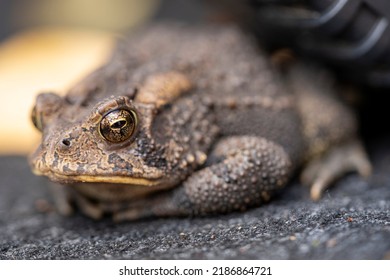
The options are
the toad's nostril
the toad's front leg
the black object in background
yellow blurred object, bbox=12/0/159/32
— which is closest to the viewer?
the toad's nostril

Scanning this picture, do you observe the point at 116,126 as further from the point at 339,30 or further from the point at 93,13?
the point at 93,13

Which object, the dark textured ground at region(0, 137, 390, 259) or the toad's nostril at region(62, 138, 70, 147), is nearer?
the dark textured ground at region(0, 137, 390, 259)

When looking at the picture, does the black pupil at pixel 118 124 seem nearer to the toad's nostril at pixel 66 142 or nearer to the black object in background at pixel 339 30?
the toad's nostril at pixel 66 142

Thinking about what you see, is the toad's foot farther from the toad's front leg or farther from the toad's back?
the toad's front leg

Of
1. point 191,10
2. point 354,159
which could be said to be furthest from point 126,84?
point 191,10

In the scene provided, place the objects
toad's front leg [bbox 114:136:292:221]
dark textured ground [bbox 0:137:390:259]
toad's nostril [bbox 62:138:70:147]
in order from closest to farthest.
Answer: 1. dark textured ground [bbox 0:137:390:259]
2. toad's nostril [bbox 62:138:70:147]
3. toad's front leg [bbox 114:136:292:221]

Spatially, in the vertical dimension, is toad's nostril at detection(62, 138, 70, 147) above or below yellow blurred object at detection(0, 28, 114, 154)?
below

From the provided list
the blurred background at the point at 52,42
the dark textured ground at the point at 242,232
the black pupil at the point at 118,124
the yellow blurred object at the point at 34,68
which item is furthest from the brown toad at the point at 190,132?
the yellow blurred object at the point at 34,68

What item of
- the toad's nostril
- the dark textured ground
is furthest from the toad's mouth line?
the dark textured ground
